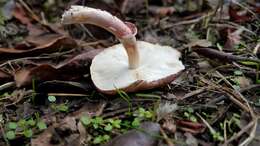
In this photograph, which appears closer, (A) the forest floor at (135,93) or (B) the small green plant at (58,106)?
(A) the forest floor at (135,93)

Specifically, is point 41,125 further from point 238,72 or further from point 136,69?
point 238,72

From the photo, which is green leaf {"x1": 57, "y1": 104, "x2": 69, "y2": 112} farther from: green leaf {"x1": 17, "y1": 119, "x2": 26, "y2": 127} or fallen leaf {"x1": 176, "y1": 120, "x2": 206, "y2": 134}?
fallen leaf {"x1": 176, "y1": 120, "x2": 206, "y2": 134}

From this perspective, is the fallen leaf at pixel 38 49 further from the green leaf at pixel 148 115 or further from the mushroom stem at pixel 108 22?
the green leaf at pixel 148 115

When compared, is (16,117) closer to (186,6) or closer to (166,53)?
(166,53)

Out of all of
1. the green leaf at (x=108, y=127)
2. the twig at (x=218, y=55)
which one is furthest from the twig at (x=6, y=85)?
the twig at (x=218, y=55)

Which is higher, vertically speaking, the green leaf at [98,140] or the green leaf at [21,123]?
the green leaf at [21,123]

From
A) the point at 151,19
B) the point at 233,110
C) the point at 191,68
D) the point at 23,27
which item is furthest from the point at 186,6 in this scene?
the point at 233,110

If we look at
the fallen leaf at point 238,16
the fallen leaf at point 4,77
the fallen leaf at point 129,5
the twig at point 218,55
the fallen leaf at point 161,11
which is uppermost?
the fallen leaf at point 129,5
